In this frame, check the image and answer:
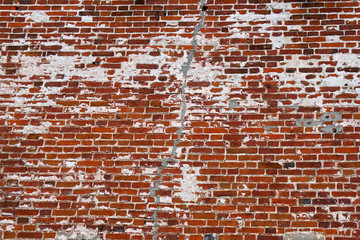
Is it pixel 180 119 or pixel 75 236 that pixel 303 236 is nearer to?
pixel 180 119

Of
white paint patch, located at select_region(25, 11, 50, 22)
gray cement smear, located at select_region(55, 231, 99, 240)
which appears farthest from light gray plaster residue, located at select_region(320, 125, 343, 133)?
white paint patch, located at select_region(25, 11, 50, 22)

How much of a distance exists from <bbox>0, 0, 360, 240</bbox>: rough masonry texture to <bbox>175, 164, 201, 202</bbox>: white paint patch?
0.5 inches

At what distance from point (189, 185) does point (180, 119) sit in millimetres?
619

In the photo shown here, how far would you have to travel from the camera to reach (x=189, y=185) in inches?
141

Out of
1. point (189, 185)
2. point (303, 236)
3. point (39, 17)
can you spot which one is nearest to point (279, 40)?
point (189, 185)

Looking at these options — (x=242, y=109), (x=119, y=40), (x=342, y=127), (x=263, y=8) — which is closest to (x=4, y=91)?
(x=119, y=40)

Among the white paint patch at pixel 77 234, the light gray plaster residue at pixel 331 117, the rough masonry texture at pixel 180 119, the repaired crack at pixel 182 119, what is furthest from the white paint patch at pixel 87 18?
the light gray plaster residue at pixel 331 117

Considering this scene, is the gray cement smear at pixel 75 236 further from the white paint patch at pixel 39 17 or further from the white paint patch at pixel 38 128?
the white paint patch at pixel 39 17

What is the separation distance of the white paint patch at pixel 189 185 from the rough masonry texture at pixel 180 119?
0.04 feet

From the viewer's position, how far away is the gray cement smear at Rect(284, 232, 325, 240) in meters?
3.39

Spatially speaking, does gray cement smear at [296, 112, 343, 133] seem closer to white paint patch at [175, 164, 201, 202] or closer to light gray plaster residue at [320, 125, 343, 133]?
light gray plaster residue at [320, 125, 343, 133]

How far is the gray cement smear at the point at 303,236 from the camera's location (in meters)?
3.39

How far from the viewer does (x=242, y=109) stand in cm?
376

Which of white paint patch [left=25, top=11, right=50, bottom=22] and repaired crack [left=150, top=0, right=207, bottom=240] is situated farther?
white paint patch [left=25, top=11, right=50, bottom=22]
